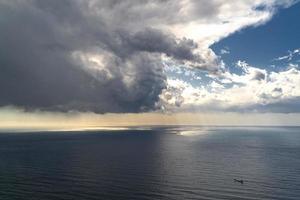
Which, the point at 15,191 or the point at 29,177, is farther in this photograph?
the point at 29,177

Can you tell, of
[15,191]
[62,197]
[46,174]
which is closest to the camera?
[62,197]

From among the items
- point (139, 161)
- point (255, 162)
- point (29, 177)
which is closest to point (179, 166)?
point (139, 161)

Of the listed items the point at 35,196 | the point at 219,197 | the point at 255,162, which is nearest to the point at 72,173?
the point at 35,196

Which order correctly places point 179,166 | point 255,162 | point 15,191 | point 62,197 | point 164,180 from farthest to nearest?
point 255,162, point 179,166, point 164,180, point 15,191, point 62,197

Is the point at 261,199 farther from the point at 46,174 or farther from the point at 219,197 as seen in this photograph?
the point at 46,174

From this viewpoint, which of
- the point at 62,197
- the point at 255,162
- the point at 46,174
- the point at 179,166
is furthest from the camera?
the point at 255,162

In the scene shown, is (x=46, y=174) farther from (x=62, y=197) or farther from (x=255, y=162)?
(x=255, y=162)

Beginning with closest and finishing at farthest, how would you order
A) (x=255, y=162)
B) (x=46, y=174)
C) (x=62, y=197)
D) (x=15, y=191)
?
(x=62, y=197), (x=15, y=191), (x=46, y=174), (x=255, y=162)

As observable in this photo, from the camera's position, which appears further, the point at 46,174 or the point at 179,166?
the point at 179,166

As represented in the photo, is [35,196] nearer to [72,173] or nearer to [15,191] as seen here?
[15,191]
